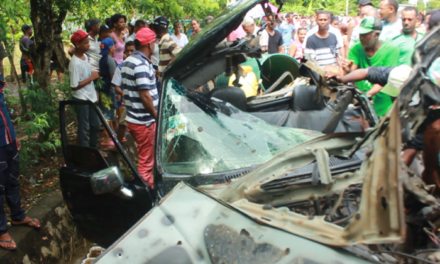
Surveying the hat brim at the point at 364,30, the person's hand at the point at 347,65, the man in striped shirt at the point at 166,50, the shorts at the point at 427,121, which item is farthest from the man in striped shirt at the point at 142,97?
the shorts at the point at 427,121

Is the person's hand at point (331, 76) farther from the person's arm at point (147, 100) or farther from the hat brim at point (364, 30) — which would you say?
the person's arm at point (147, 100)

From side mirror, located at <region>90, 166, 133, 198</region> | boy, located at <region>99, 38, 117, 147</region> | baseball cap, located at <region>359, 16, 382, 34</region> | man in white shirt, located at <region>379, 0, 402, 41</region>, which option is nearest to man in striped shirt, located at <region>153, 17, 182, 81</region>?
boy, located at <region>99, 38, 117, 147</region>

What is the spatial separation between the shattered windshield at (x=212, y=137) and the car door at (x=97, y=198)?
25cm

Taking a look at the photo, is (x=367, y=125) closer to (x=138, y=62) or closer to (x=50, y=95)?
(x=138, y=62)

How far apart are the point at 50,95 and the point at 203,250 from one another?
3607mm

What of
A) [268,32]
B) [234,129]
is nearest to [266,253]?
[234,129]

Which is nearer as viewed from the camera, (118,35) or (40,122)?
(40,122)

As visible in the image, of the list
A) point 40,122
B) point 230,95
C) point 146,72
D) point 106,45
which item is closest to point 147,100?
point 146,72

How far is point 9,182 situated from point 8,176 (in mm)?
61

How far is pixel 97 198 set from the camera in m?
2.69

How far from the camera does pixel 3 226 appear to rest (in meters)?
3.11

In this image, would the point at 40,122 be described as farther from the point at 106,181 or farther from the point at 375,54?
the point at 375,54

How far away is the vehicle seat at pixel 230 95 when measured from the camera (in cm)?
351

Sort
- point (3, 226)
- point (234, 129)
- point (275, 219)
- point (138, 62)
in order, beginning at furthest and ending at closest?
point (138, 62)
point (3, 226)
point (234, 129)
point (275, 219)
